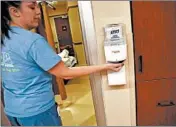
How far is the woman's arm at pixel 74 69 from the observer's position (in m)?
0.86

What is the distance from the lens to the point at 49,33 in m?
1.57

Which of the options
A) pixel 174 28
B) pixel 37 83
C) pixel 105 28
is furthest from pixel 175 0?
pixel 37 83

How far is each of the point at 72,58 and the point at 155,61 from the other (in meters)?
0.65

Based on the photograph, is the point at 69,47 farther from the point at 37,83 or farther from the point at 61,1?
the point at 37,83

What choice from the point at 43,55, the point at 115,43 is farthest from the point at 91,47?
the point at 43,55

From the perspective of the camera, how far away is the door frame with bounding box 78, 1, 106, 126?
93 cm

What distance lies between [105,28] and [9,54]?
1.48 feet

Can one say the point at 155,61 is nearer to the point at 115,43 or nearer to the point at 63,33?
the point at 115,43

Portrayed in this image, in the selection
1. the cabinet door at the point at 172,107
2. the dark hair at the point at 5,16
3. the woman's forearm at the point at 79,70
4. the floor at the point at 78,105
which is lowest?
the floor at the point at 78,105

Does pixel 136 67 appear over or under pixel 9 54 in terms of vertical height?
under

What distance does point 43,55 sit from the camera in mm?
821

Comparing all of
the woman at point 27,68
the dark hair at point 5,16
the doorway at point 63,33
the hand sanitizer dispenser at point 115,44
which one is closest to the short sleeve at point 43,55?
the woman at point 27,68

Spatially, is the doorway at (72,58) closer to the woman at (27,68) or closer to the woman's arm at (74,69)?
the woman's arm at (74,69)

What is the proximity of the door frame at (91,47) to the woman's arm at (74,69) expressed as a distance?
69mm
